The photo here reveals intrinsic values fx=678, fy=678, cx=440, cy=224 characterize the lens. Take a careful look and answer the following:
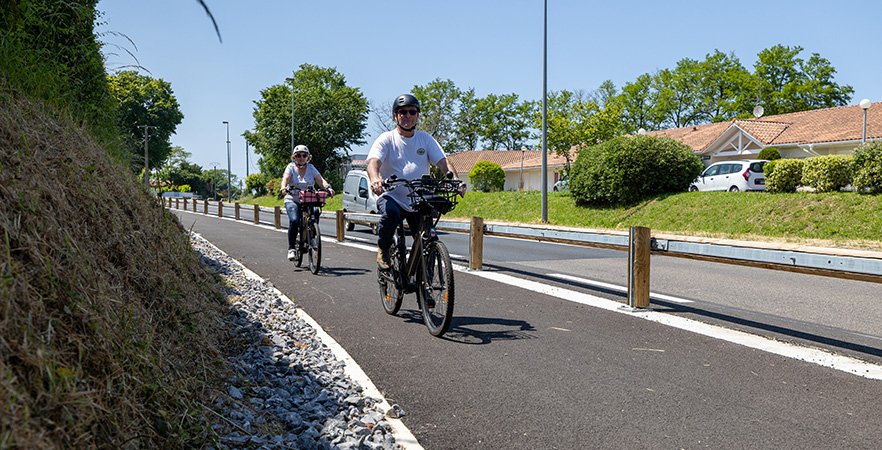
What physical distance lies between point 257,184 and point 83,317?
80988mm

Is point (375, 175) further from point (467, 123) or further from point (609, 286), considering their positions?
point (467, 123)

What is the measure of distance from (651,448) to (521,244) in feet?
44.6

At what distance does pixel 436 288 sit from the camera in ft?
17.9

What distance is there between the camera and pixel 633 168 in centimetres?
2647

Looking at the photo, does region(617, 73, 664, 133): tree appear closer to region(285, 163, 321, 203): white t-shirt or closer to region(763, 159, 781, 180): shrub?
region(763, 159, 781, 180): shrub

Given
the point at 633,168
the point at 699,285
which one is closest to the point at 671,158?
the point at 633,168

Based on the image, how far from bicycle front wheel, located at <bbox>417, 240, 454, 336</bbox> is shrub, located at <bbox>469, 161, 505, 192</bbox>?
44.4 metres

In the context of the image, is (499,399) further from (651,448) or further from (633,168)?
(633,168)

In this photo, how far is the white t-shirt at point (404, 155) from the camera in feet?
19.7

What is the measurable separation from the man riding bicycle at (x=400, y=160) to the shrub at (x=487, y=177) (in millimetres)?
43887

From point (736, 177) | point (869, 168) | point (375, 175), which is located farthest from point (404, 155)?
point (736, 177)

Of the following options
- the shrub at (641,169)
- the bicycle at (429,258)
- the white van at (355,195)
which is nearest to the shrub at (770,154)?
the shrub at (641,169)

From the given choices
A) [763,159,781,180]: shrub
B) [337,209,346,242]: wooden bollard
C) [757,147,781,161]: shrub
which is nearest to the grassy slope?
[763,159,781,180]: shrub

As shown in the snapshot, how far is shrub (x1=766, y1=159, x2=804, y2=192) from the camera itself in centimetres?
2191
